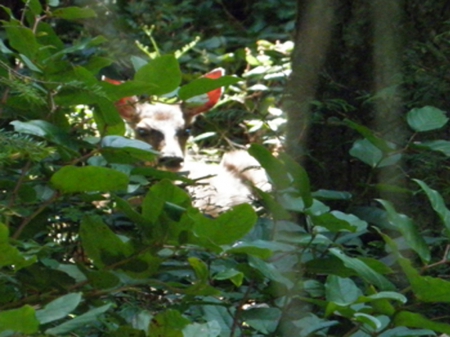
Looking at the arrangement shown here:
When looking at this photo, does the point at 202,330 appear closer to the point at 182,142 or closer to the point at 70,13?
the point at 70,13

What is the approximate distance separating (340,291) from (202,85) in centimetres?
51

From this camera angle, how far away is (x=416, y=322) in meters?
1.33

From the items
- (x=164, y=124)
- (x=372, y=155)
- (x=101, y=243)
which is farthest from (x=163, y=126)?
(x=101, y=243)

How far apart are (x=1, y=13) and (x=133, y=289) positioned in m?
2.12

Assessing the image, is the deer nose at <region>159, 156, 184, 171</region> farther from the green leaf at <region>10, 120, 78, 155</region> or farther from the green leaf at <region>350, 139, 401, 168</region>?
the green leaf at <region>10, 120, 78, 155</region>

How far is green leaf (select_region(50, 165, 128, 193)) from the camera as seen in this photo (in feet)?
4.51

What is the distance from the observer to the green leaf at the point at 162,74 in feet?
5.40

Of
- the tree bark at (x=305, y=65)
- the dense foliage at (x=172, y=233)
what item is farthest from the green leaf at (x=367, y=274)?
the tree bark at (x=305, y=65)

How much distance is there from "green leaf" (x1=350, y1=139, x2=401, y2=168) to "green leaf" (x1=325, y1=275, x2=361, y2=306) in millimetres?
368

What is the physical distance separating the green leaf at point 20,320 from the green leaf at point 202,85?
0.73 m

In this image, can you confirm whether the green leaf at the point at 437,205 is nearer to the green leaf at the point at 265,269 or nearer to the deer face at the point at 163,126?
the green leaf at the point at 265,269

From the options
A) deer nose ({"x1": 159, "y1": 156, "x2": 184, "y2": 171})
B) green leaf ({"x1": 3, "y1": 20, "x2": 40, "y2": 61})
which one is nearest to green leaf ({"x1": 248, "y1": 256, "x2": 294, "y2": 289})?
green leaf ({"x1": 3, "y1": 20, "x2": 40, "y2": 61})

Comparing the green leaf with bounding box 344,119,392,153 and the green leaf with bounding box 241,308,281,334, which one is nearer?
the green leaf with bounding box 241,308,281,334

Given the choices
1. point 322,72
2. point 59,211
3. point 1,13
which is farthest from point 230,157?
point 59,211
